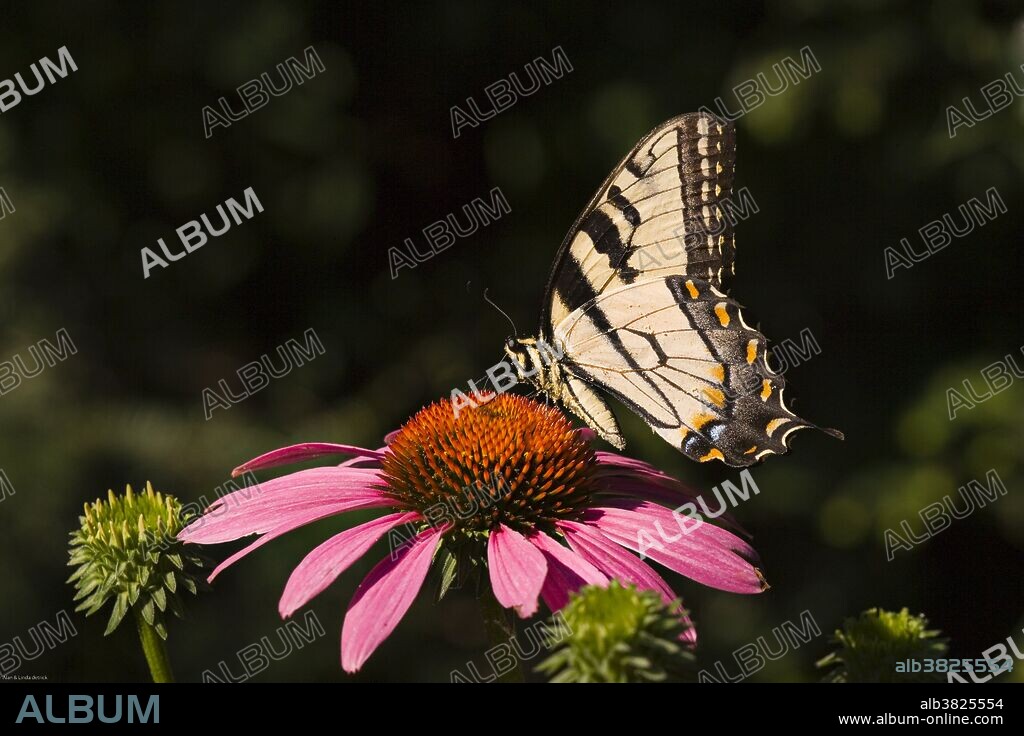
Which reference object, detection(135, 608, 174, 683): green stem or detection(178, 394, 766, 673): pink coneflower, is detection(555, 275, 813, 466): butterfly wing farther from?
detection(135, 608, 174, 683): green stem

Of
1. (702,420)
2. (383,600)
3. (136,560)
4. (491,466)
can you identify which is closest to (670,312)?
(702,420)

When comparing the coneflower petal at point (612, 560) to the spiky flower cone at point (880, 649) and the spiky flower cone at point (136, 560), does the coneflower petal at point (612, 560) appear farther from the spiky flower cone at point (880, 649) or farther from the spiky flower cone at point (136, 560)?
the spiky flower cone at point (136, 560)

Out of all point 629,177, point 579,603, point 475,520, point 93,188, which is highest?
point 93,188

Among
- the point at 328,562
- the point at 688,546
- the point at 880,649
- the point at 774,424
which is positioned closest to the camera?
the point at 880,649

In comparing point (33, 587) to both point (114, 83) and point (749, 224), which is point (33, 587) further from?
point (749, 224)

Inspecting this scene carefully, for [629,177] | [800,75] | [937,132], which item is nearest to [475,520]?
[629,177]

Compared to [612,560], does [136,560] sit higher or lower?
higher

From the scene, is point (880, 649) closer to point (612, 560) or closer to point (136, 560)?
point (612, 560)
